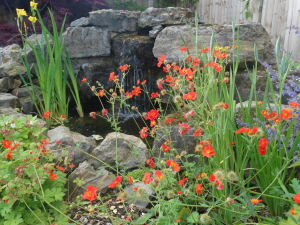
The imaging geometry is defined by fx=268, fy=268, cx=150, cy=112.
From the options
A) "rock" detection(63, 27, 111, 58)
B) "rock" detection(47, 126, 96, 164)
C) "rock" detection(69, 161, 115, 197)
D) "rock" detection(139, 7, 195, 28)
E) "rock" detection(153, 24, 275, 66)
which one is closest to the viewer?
"rock" detection(69, 161, 115, 197)

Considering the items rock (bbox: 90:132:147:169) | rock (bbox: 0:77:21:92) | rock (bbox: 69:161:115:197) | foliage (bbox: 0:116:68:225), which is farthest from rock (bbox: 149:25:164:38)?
foliage (bbox: 0:116:68:225)

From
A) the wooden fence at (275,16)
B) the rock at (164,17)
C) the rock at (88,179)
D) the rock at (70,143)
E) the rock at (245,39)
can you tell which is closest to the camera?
the rock at (88,179)

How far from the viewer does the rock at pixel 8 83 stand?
3587 mm

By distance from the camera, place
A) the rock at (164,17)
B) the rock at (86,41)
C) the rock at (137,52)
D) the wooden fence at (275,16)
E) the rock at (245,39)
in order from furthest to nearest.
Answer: the rock at (164,17) → the rock at (137,52) → the rock at (86,41) → the wooden fence at (275,16) → the rock at (245,39)

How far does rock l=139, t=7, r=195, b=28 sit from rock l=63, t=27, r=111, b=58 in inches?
32.4

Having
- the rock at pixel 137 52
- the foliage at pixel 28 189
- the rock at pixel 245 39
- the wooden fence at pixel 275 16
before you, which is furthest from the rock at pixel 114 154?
the rock at pixel 137 52

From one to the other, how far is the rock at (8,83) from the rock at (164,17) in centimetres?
256

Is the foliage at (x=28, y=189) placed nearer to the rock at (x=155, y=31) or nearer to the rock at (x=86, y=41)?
the rock at (x=86, y=41)

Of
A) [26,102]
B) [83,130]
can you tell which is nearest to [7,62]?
[26,102]

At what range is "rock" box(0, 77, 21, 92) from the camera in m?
3.59

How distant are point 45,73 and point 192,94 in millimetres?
2383

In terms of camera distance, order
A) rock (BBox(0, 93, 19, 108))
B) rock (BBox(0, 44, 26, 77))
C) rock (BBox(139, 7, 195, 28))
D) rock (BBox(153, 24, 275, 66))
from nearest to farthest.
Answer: rock (BBox(0, 93, 19, 108))
rock (BBox(153, 24, 275, 66))
rock (BBox(0, 44, 26, 77))
rock (BBox(139, 7, 195, 28))

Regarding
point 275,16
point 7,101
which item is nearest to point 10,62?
point 7,101

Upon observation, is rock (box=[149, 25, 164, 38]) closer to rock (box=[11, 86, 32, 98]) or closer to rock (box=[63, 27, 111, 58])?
rock (box=[63, 27, 111, 58])
